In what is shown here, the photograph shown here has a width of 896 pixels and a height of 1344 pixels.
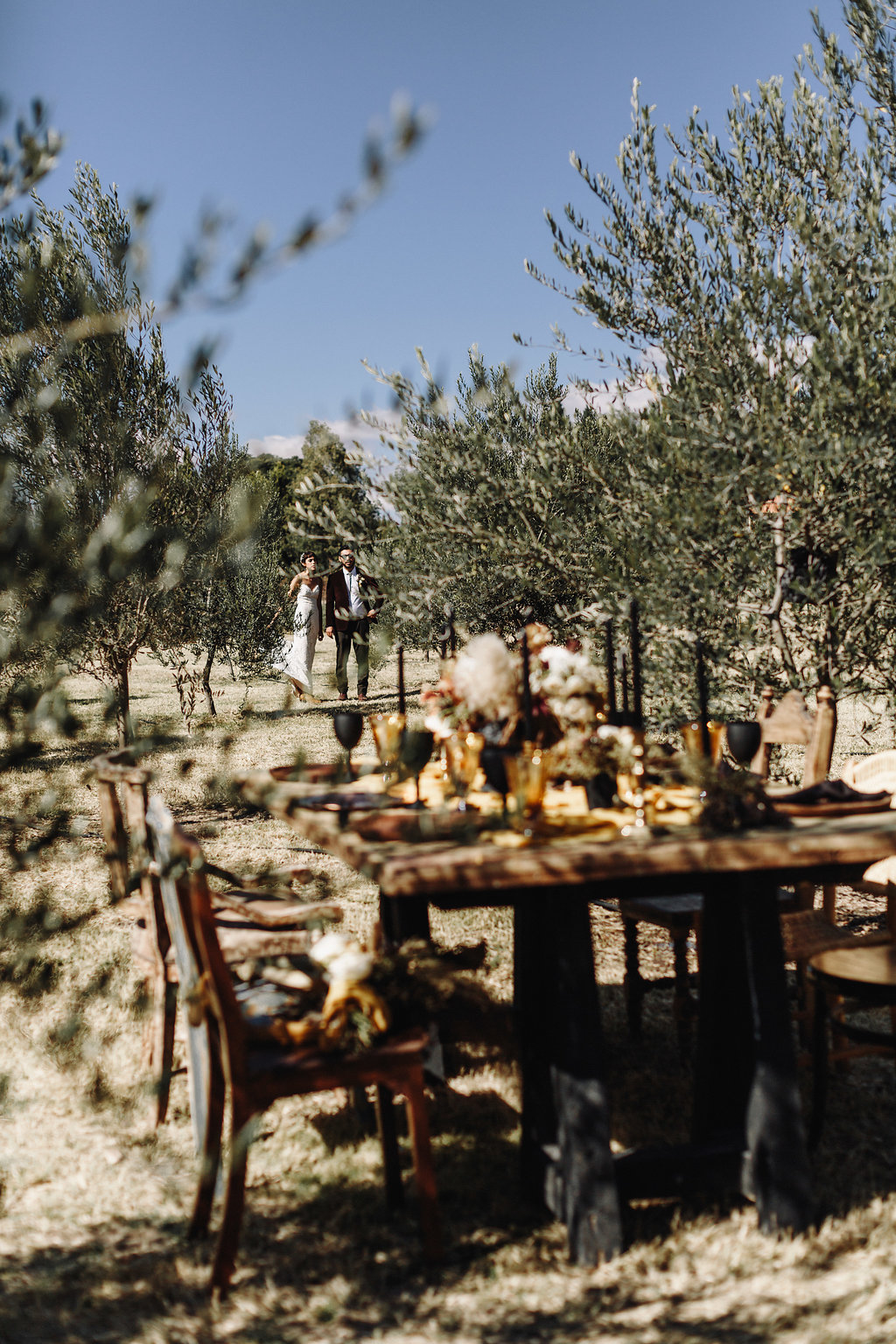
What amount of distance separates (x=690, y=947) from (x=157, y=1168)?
326cm

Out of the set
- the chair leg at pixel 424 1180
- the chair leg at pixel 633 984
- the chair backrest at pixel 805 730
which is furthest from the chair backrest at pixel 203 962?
the chair backrest at pixel 805 730

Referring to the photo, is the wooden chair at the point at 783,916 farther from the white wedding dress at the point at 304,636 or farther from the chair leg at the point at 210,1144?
the white wedding dress at the point at 304,636

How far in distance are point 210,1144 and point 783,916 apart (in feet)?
8.08

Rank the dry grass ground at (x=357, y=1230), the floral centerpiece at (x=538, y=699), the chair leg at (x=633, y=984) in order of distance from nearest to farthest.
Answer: the dry grass ground at (x=357, y=1230) → the floral centerpiece at (x=538, y=699) → the chair leg at (x=633, y=984)

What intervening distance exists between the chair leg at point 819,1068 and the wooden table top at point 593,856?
0.87m

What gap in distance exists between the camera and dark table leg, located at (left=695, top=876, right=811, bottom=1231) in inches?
124

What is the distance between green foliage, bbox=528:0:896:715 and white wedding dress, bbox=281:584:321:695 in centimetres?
885

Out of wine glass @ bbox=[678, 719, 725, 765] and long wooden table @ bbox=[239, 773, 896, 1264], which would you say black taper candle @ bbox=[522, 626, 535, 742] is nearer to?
long wooden table @ bbox=[239, 773, 896, 1264]

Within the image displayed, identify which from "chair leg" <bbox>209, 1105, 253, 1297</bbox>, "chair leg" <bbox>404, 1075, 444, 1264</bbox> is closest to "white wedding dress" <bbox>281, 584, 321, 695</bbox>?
"chair leg" <bbox>404, 1075, 444, 1264</bbox>

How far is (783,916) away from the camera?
441cm

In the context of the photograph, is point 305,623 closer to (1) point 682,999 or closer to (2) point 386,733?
(1) point 682,999

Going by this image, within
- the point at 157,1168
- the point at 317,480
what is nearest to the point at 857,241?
the point at 317,480

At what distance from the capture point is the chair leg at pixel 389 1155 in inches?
134

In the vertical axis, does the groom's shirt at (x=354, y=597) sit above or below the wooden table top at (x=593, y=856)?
above
